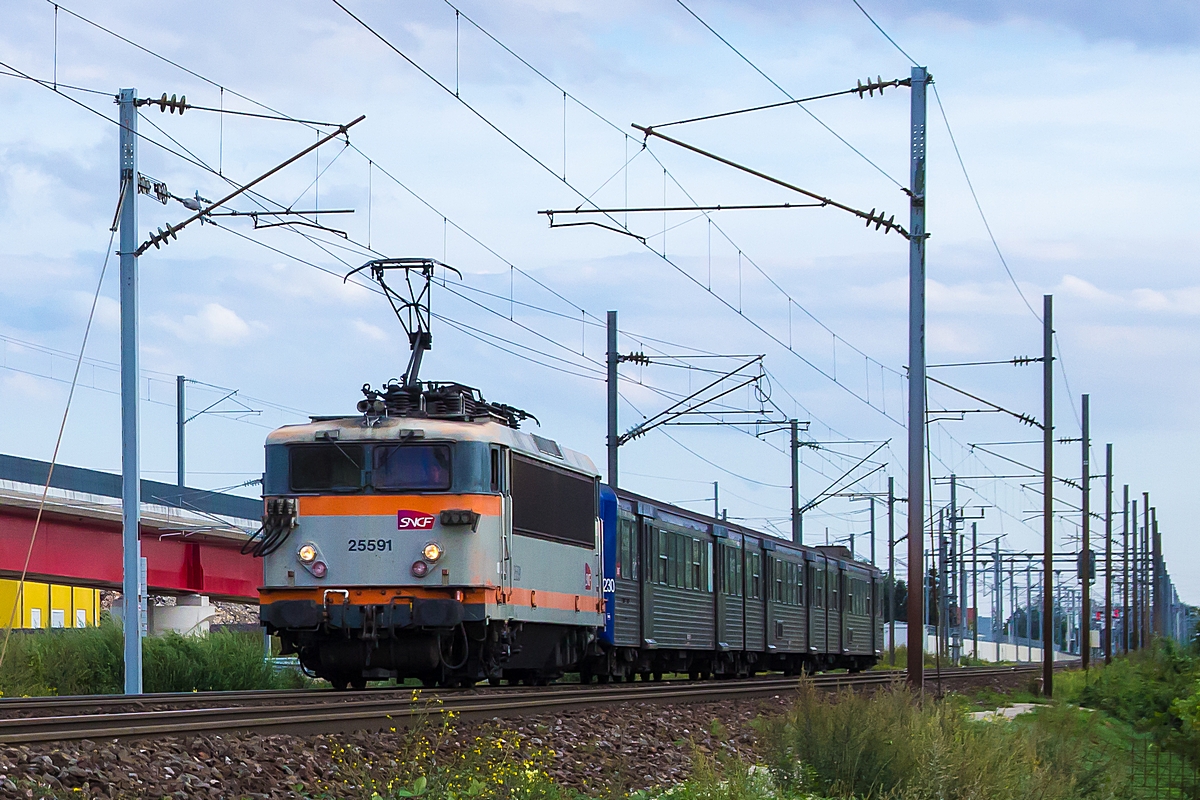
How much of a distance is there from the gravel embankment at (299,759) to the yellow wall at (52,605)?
2284 inches

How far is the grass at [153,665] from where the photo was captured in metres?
24.4

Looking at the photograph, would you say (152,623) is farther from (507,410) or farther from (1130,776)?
(1130,776)

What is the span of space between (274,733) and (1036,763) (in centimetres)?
544

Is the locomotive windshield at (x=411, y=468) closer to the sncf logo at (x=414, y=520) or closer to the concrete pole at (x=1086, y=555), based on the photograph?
the sncf logo at (x=414, y=520)

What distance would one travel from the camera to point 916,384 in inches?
843

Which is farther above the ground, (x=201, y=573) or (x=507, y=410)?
(x=507, y=410)

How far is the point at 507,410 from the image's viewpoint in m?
22.3

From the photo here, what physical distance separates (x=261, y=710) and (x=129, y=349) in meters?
10.1

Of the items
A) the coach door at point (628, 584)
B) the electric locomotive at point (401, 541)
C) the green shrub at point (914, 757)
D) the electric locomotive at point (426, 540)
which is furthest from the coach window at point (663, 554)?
the green shrub at point (914, 757)

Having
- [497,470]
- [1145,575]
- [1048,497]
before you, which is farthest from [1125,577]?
[497,470]

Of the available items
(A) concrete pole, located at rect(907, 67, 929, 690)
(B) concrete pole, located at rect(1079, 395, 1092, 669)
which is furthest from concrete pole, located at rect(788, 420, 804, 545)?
(A) concrete pole, located at rect(907, 67, 929, 690)

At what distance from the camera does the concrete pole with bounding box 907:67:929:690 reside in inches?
836

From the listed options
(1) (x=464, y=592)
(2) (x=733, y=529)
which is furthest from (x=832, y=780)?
(2) (x=733, y=529)

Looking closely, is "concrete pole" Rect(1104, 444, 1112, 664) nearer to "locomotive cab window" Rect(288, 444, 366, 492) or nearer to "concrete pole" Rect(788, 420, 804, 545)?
"concrete pole" Rect(788, 420, 804, 545)
